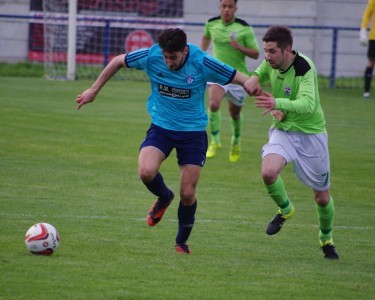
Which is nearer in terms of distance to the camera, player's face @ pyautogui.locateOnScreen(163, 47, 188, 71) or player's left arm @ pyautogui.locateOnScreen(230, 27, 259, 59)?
player's face @ pyautogui.locateOnScreen(163, 47, 188, 71)

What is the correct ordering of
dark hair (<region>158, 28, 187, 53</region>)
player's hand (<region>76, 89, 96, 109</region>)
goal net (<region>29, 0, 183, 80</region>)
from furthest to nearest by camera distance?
goal net (<region>29, 0, 183, 80</region>), player's hand (<region>76, 89, 96, 109</region>), dark hair (<region>158, 28, 187, 53</region>)

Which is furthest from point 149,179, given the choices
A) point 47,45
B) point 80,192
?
point 47,45

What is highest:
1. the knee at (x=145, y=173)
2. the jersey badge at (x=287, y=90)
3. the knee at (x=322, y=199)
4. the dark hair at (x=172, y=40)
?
the dark hair at (x=172, y=40)

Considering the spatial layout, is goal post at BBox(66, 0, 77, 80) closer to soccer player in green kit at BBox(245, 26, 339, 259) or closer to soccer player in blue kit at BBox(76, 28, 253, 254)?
soccer player in blue kit at BBox(76, 28, 253, 254)

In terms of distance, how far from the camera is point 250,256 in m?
8.27

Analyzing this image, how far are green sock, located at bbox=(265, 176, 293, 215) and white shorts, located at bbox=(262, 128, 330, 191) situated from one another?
20 centimetres

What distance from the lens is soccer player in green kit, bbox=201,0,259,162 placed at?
14797 millimetres

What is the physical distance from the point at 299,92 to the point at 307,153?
59 centimetres

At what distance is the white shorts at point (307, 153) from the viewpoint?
27.1ft

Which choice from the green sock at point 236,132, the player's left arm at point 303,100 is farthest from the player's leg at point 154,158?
the green sock at point 236,132

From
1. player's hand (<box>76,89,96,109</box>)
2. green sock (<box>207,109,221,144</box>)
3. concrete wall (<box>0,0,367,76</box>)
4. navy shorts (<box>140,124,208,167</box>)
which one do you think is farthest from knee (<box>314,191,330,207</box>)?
concrete wall (<box>0,0,367,76</box>)

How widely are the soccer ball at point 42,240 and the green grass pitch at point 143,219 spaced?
0.09 meters

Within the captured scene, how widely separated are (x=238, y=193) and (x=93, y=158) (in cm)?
303

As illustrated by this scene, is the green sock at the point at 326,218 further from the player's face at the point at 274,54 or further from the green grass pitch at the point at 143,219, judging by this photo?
the player's face at the point at 274,54
